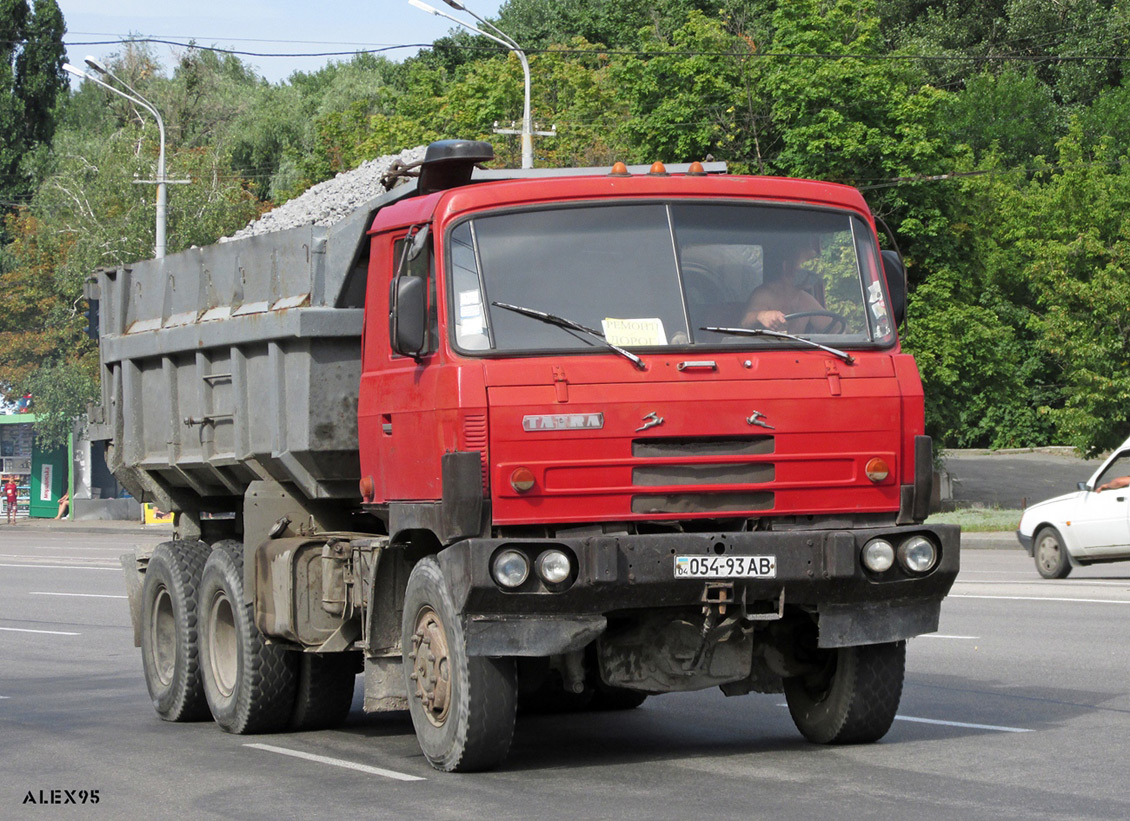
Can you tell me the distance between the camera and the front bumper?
7.59 metres

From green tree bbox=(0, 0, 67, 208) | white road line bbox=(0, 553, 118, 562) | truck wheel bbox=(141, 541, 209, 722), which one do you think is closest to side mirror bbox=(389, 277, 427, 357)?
truck wheel bbox=(141, 541, 209, 722)

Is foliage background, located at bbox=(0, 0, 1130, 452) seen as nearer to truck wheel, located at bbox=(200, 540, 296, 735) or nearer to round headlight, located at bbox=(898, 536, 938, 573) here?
truck wheel, located at bbox=(200, 540, 296, 735)

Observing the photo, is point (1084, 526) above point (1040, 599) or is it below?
above

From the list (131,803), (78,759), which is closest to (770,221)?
(131,803)

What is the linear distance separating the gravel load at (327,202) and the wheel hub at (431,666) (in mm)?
4161

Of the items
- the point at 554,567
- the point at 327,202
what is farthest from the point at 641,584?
the point at 327,202

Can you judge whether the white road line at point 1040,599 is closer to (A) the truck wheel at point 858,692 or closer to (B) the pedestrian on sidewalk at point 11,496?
(A) the truck wheel at point 858,692

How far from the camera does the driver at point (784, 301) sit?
26.8ft

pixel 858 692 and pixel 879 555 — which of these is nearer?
pixel 879 555

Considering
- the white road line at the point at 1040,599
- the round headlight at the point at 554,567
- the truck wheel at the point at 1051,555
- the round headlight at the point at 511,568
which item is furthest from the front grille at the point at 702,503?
the truck wheel at the point at 1051,555

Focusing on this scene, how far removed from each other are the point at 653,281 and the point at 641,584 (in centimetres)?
143

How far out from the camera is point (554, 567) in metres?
7.61

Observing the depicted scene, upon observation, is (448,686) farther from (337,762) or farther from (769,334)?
(769,334)

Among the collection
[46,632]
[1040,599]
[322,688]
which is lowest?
[46,632]
